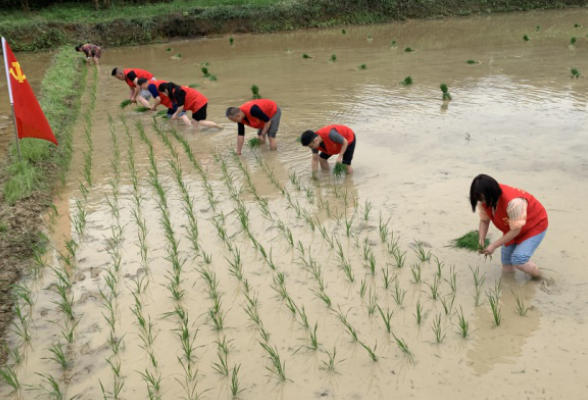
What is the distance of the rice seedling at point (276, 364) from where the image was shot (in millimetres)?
2900

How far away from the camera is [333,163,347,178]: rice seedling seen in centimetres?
573

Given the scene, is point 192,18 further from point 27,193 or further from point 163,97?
point 27,193

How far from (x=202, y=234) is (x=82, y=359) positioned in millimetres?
1768

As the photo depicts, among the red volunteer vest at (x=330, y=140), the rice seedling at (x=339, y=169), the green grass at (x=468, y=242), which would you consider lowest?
the green grass at (x=468, y=242)

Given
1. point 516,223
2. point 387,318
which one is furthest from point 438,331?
point 516,223

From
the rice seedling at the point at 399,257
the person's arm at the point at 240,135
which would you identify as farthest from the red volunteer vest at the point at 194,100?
the rice seedling at the point at 399,257

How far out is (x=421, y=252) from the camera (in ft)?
13.0

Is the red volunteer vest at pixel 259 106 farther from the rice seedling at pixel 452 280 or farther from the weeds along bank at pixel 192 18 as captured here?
the weeds along bank at pixel 192 18

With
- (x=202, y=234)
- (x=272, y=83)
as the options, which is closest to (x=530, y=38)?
(x=272, y=83)

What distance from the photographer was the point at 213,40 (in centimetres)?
1866

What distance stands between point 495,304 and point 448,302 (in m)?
0.31

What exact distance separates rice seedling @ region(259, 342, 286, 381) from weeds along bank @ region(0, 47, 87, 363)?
1770mm

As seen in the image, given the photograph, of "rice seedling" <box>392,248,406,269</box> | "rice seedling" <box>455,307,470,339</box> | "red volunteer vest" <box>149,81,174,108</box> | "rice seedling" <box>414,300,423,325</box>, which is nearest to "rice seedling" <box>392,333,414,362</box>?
"rice seedling" <box>414,300,423,325</box>

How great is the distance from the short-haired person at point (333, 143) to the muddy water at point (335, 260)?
29 cm
